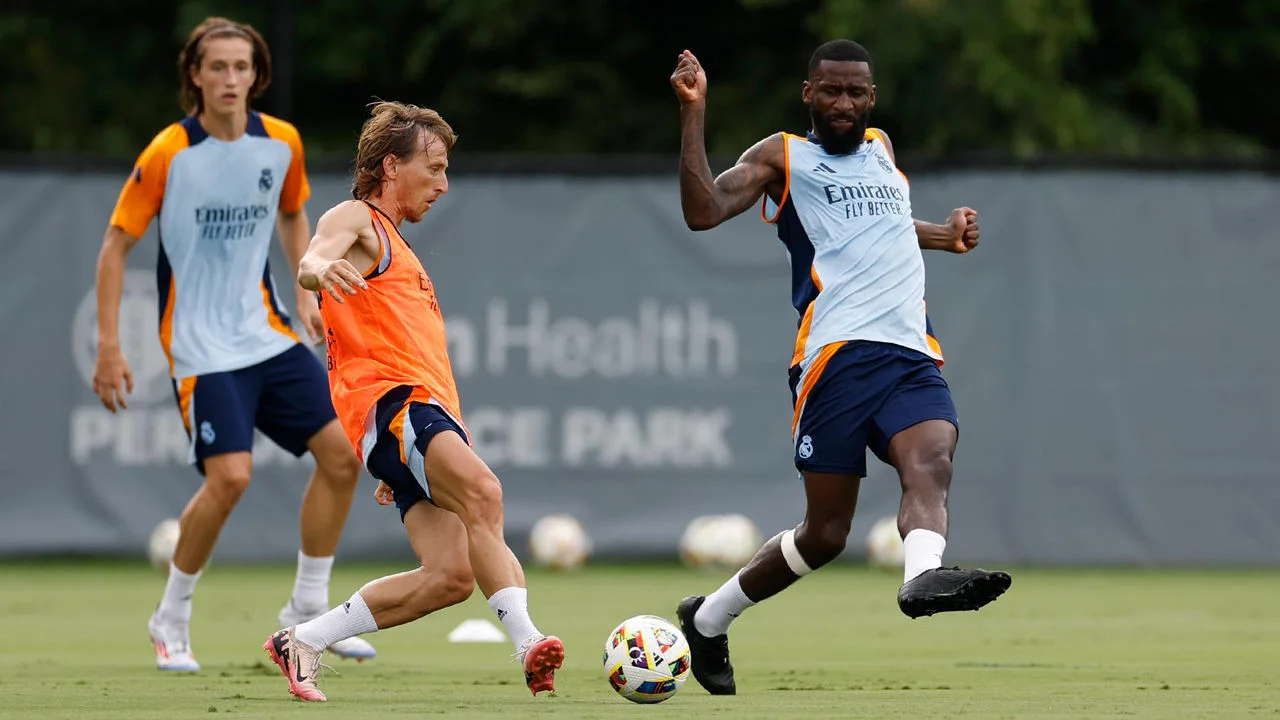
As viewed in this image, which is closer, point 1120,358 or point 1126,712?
point 1126,712

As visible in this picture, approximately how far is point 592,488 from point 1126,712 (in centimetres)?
843

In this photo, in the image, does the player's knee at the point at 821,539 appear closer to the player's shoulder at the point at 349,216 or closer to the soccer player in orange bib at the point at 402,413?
the soccer player in orange bib at the point at 402,413

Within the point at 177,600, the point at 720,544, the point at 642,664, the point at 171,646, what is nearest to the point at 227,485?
the point at 177,600

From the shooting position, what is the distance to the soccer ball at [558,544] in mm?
13883

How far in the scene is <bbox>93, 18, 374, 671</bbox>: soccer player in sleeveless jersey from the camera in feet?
27.4

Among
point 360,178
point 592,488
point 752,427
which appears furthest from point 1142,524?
point 360,178

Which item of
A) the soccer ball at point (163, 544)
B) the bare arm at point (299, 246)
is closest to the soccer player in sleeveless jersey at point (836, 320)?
the bare arm at point (299, 246)

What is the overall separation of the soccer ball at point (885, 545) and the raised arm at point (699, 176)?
6854 millimetres

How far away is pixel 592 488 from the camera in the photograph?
14.3 m

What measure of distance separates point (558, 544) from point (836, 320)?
7.03 m

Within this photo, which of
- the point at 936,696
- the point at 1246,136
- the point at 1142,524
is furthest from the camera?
the point at 1246,136

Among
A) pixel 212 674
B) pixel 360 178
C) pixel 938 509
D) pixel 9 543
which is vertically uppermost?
pixel 360 178

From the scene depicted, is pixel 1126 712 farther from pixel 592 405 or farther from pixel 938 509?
pixel 592 405

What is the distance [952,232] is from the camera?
7551mm
